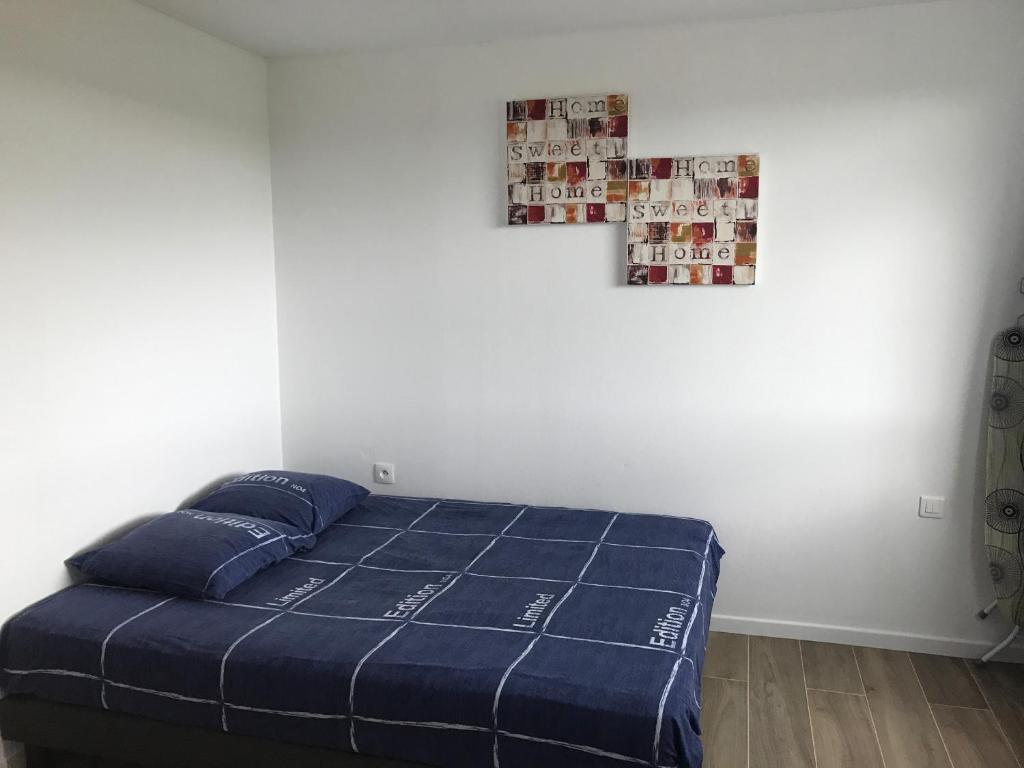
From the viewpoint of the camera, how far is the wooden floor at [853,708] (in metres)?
2.68

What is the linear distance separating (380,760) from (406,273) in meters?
2.14

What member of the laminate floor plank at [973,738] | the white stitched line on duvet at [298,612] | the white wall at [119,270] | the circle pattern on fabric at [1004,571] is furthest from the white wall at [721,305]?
the white stitched line on duvet at [298,612]

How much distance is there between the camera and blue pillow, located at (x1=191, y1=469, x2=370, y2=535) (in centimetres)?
322

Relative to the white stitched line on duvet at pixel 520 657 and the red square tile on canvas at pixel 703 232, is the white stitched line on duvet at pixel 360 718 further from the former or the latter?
the red square tile on canvas at pixel 703 232

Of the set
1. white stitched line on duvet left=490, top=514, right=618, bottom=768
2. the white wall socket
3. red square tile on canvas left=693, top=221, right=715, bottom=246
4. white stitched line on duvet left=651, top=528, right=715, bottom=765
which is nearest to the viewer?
white stitched line on duvet left=651, top=528, right=715, bottom=765

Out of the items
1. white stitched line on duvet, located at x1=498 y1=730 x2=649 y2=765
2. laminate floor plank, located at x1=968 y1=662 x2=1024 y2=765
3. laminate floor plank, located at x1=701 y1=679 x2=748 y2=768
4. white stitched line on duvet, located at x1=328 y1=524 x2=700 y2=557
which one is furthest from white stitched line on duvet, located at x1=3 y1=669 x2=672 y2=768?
laminate floor plank, located at x1=968 y1=662 x2=1024 y2=765

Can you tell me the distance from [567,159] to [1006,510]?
2178 millimetres

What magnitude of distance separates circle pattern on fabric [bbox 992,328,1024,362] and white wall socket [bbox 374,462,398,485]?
256 centimetres

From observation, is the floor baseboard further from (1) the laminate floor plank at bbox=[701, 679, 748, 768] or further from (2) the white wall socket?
(2) the white wall socket

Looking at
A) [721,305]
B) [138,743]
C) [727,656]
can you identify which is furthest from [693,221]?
[138,743]

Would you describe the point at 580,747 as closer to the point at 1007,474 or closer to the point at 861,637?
the point at 861,637

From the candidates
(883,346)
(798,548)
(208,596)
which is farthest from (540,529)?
(883,346)

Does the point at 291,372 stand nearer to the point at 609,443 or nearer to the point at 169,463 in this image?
the point at 169,463

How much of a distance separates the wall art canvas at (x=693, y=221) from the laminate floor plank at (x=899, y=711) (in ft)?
5.14
